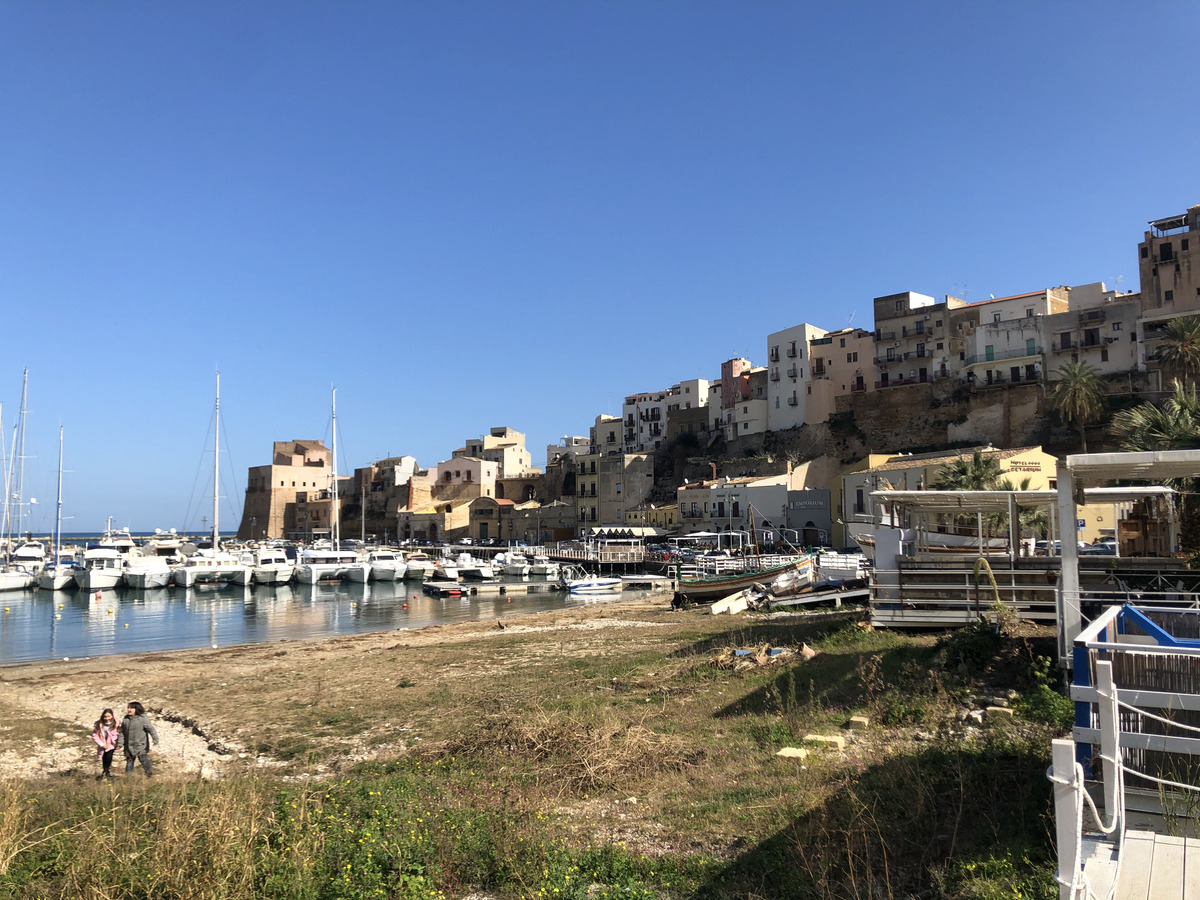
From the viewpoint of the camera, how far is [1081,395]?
49125mm

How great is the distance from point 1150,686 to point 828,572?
2796 cm

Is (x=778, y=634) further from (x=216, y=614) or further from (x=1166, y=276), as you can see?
(x=1166, y=276)

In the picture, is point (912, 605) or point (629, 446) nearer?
point (912, 605)

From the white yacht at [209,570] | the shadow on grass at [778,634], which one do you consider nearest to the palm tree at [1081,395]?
the shadow on grass at [778,634]

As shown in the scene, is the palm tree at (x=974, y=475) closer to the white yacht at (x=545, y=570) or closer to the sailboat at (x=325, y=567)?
the white yacht at (x=545, y=570)

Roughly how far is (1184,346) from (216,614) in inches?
2020

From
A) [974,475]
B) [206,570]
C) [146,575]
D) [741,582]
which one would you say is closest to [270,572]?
[206,570]

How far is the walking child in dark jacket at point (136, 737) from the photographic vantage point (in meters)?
11.5

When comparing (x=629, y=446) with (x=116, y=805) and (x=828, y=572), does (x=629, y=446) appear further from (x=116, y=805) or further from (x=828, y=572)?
(x=116, y=805)

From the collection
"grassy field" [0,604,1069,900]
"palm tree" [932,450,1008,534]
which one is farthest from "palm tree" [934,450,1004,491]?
"grassy field" [0,604,1069,900]

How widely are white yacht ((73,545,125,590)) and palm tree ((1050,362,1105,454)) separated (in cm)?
6233

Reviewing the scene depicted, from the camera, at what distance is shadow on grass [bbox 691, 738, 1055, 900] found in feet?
18.1

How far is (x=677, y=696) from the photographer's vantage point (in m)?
12.9

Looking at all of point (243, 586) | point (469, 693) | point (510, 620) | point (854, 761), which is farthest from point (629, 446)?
point (854, 761)
